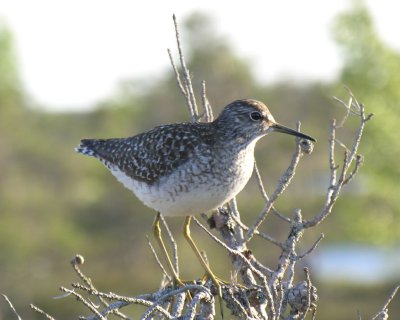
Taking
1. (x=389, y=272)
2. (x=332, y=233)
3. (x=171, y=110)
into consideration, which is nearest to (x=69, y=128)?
(x=171, y=110)

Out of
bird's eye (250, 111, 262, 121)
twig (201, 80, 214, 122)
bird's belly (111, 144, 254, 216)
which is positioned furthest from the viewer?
bird's eye (250, 111, 262, 121)

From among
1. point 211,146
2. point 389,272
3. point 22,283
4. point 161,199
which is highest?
point 211,146

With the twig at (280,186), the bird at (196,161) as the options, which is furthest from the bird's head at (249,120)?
the twig at (280,186)

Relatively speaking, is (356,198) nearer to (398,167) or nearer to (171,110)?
(398,167)

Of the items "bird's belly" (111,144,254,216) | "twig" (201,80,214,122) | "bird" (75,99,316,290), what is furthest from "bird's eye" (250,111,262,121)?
"twig" (201,80,214,122)

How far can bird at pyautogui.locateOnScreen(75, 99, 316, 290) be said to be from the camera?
6348 mm

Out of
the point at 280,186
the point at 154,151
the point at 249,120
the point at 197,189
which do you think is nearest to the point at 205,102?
the point at 197,189

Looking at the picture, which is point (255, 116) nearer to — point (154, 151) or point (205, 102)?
point (154, 151)

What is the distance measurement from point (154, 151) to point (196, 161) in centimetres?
63

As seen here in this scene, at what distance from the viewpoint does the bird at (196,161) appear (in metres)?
6.35

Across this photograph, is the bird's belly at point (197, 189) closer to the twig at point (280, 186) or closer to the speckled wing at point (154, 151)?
the speckled wing at point (154, 151)

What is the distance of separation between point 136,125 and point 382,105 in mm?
31688

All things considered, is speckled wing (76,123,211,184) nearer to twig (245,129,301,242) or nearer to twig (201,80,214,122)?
twig (201,80,214,122)

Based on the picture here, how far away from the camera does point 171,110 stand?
176 ft
